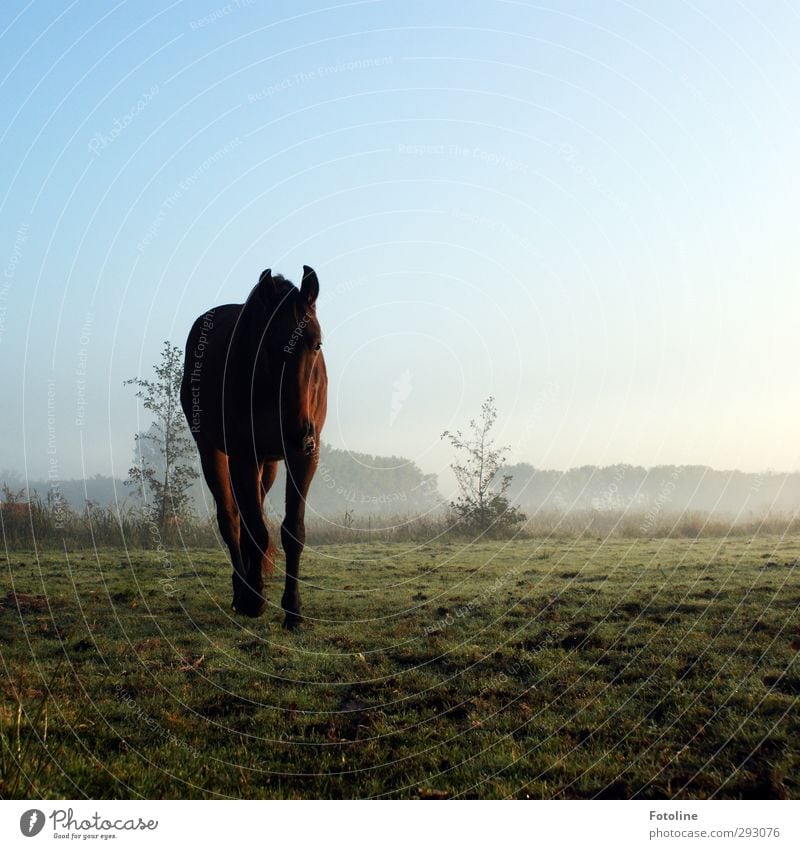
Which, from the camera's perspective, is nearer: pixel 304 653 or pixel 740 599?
pixel 304 653

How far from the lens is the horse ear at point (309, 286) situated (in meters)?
9.55

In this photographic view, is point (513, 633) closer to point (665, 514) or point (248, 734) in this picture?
point (248, 734)

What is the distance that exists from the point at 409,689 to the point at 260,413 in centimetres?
413

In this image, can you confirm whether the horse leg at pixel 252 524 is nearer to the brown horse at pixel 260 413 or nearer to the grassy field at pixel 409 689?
the brown horse at pixel 260 413

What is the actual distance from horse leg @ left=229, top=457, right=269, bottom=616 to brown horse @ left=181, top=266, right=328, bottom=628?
13 millimetres

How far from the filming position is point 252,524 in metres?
10.4

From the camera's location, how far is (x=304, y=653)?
9.42 meters

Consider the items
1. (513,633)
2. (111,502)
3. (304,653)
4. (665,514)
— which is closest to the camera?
(304,653)

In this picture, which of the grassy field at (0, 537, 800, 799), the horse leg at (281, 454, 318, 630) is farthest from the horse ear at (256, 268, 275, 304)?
the grassy field at (0, 537, 800, 799)

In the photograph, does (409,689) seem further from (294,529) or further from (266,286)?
(266,286)

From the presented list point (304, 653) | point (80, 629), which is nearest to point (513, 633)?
A: point (304, 653)

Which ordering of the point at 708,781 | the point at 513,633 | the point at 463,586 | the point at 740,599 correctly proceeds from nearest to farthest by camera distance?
1. the point at 708,781
2. the point at 513,633
3. the point at 740,599
4. the point at 463,586

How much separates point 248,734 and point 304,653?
2.45 m

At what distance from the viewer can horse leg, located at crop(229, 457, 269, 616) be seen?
10.4 meters
